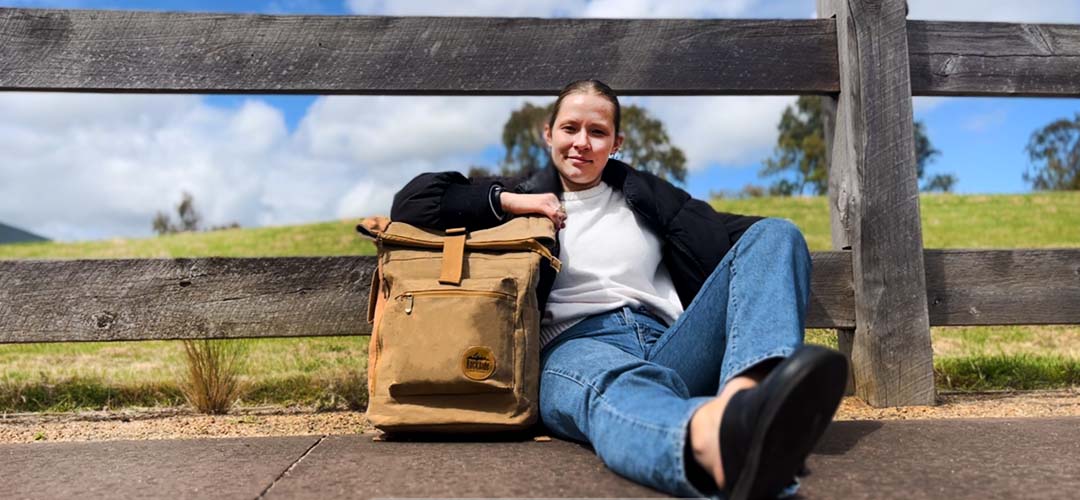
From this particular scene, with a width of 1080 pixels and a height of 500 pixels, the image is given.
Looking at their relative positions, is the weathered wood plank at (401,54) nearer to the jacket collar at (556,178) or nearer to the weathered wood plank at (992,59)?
the weathered wood plank at (992,59)

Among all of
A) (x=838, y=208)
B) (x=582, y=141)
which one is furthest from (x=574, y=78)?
(x=838, y=208)

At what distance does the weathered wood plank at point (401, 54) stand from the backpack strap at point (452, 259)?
90 centimetres

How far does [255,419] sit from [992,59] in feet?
11.0

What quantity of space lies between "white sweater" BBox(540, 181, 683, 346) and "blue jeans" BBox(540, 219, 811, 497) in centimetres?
4

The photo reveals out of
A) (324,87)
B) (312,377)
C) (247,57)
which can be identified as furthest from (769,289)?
(312,377)

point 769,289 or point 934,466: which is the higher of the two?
point 769,289

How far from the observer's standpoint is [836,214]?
11.2ft

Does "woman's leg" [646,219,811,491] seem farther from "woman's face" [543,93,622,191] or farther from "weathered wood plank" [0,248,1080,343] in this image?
"weathered wood plank" [0,248,1080,343]

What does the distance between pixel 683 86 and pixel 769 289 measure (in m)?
1.31

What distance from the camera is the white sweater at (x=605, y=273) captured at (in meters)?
2.69

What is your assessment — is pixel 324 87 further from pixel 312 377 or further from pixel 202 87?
pixel 312 377

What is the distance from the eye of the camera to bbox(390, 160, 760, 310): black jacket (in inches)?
106

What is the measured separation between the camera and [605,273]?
2.72m

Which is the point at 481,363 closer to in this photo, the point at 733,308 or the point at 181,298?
the point at 733,308
